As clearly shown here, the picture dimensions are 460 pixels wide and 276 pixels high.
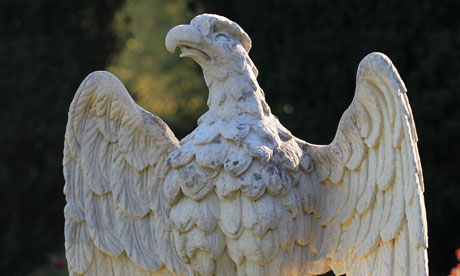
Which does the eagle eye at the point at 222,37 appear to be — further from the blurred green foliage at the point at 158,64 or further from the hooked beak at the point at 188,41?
the blurred green foliage at the point at 158,64

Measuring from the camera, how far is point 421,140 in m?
6.54

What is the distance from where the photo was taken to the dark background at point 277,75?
6.58 meters

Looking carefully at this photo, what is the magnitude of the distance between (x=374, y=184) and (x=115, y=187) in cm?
114

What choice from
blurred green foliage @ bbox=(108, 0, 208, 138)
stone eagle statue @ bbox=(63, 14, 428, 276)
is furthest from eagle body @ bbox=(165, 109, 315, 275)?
blurred green foliage @ bbox=(108, 0, 208, 138)

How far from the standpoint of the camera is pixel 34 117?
7508mm

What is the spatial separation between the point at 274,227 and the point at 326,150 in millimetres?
403

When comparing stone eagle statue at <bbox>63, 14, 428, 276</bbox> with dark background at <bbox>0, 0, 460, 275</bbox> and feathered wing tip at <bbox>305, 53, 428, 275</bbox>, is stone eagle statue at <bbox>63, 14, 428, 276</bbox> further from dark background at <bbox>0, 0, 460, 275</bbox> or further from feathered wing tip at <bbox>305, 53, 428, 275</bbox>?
dark background at <bbox>0, 0, 460, 275</bbox>

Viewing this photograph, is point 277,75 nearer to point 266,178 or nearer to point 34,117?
point 34,117

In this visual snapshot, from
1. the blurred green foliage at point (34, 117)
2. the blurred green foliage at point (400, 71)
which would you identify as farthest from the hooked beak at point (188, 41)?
the blurred green foliage at point (34, 117)

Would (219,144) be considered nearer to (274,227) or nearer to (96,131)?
(274,227)

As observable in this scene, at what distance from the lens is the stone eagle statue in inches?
123

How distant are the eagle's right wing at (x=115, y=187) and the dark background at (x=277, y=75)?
126 inches

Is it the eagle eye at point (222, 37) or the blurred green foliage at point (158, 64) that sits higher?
the blurred green foliage at point (158, 64)

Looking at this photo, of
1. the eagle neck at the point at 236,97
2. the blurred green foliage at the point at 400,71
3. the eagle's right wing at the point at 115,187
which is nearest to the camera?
the eagle neck at the point at 236,97
